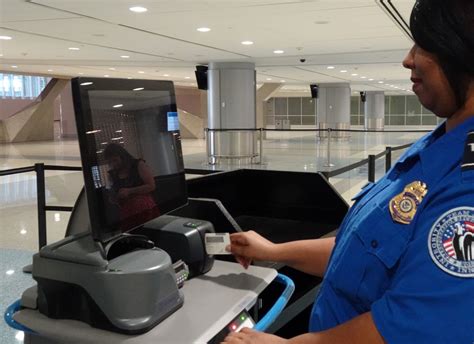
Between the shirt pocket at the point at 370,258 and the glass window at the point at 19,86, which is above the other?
the glass window at the point at 19,86

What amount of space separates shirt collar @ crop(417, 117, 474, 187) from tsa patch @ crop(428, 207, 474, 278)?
89 millimetres

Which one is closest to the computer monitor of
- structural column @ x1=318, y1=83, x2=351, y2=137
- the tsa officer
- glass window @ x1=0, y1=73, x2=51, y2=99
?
the tsa officer

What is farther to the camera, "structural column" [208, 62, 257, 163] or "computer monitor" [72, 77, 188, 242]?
"structural column" [208, 62, 257, 163]

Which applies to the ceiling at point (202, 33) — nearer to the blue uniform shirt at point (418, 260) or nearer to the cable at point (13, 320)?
the cable at point (13, 320)

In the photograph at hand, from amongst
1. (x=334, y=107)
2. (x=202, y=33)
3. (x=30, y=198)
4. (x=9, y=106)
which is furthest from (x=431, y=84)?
(x=9, y=106)

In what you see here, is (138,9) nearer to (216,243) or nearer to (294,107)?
(216,243)

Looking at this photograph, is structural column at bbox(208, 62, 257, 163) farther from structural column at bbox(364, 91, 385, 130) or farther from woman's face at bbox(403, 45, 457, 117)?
structural column at bbox(364, 91, 385, 130)

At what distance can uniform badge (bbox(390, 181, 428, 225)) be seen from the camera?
2.76 feet

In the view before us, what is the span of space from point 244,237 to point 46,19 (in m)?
6.00

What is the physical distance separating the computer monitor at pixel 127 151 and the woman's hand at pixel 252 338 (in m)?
0.38

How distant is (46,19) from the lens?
6.48 metres

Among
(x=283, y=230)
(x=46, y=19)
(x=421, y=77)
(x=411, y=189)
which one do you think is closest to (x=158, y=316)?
(x=411, y=189)

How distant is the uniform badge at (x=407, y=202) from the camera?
0.84 meters

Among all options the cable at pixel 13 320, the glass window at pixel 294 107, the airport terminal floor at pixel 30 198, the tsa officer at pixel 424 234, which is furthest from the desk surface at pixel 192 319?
the glass window at pixel 294 107
